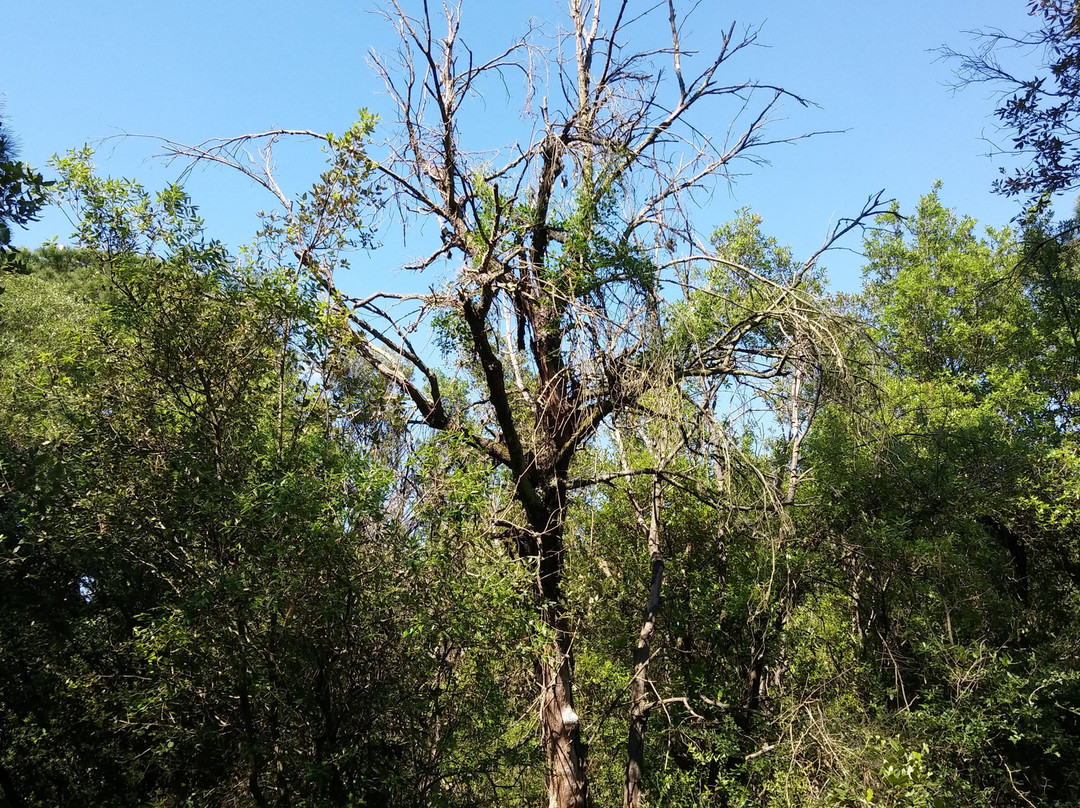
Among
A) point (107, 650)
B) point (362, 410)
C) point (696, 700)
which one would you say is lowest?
point (696, 700)

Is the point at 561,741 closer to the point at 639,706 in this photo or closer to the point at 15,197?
the point at 639,706

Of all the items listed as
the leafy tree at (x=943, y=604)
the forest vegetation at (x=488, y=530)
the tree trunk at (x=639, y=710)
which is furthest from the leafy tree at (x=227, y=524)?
the leafy tree at (x=943, y=604)

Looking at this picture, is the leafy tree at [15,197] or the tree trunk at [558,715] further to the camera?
the tree trunk at [558,715]

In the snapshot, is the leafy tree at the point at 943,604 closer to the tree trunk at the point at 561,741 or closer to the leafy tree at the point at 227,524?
the tree trunk at the point at 561,741

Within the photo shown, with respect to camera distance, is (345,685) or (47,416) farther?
(47,416)

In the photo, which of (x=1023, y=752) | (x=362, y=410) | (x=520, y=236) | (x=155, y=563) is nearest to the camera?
(x=155, y=563)

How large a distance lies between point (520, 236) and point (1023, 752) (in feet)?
30.2

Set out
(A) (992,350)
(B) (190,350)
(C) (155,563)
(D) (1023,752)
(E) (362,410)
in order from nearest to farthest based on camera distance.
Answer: (B) (190,350) < (C) (155,563) < (E) (362,410) < (D) (1023,752) < (A) (992,350)

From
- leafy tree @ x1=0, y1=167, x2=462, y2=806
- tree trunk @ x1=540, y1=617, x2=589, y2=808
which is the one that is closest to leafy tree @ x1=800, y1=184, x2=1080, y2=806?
tree trunk @ x1=540, y1=617, x2=589, y2=808

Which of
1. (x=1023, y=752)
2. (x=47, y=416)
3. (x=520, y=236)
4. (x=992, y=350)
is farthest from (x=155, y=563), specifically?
(x=992, y=350)

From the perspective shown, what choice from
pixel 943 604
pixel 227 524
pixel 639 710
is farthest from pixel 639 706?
pixel 227 524

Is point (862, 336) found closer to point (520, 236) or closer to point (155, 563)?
point (520, 236)

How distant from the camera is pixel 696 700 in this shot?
7.75 meters

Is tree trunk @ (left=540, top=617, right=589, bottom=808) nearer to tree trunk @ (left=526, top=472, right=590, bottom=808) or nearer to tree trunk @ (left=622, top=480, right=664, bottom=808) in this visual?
tree trunk @ (left=526, top=472, right=590, bottom=808)
